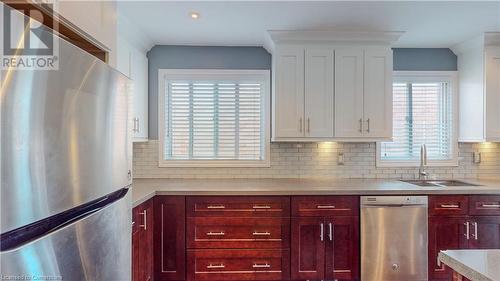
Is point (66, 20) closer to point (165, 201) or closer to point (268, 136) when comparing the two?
point (165, 201)

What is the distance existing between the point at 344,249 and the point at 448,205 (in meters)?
0.98

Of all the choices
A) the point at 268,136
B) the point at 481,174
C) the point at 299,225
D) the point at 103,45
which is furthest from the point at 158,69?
the point at 481,174

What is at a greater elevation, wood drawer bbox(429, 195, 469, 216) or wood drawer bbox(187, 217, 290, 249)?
wood drawer bbox(429, 195, 469, 216)

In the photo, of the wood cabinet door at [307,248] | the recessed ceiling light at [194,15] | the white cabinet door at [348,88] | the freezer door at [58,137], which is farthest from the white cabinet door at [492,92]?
the freezer door at [58,137]

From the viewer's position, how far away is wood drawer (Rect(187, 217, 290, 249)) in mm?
2490

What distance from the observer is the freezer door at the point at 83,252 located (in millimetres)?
654

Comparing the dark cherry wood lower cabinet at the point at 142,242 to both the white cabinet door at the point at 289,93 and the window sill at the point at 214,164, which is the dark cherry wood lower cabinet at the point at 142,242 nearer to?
the window sill at the point at 214,164

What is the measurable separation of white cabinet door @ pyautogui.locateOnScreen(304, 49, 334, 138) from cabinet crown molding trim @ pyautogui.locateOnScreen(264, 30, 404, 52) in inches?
4.3

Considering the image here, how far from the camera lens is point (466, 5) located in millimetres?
2229

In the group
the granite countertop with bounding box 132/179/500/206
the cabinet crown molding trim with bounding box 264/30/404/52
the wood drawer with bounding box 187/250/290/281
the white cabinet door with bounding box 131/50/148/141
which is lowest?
the wood drawer with bounding box 187/250/290/281

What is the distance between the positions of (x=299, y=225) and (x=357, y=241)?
1.69 feet

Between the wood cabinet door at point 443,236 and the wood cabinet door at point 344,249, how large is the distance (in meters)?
0.65

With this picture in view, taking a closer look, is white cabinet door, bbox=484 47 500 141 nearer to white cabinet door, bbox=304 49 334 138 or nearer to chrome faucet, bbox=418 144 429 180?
chrome faucet, bbox=418 144 429 180

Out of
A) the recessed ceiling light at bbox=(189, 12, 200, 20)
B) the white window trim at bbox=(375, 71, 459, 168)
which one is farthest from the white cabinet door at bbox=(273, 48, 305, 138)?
the white window trim at bbox=(375, 71, 459, 168)
